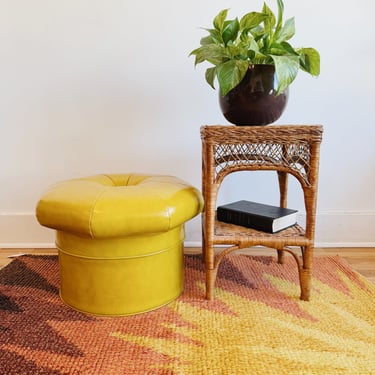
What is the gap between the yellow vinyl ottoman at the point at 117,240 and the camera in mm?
1126

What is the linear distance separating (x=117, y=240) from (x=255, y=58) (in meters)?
0.77

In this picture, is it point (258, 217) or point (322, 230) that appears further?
point (322, 230)

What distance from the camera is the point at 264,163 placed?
1.29 m

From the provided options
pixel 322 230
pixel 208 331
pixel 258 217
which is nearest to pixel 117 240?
pixel 208 331

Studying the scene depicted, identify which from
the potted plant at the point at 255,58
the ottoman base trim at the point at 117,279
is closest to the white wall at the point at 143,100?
the potted plant at the point at 255,58

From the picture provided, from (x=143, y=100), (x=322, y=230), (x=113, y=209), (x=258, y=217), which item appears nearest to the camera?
(x=113, y=209)

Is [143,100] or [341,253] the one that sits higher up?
[143,100]

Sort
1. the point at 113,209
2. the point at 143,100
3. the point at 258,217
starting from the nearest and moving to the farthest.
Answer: the point at 113,209 → the point at 258,217 → the point at 143,100

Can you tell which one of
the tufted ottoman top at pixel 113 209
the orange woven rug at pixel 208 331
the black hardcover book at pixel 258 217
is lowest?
the orange woven rug at pixel 208 331

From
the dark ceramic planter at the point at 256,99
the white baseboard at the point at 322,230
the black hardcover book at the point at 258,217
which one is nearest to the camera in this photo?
the dark ceramic planter at the point at 256,99

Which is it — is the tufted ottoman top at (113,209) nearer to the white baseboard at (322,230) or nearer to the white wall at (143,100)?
the white wall at (143,100)

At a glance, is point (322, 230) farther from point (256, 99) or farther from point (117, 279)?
point (117, 279)

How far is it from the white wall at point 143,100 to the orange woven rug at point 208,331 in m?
0.52

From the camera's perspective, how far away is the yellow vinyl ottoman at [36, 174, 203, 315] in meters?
1.13
